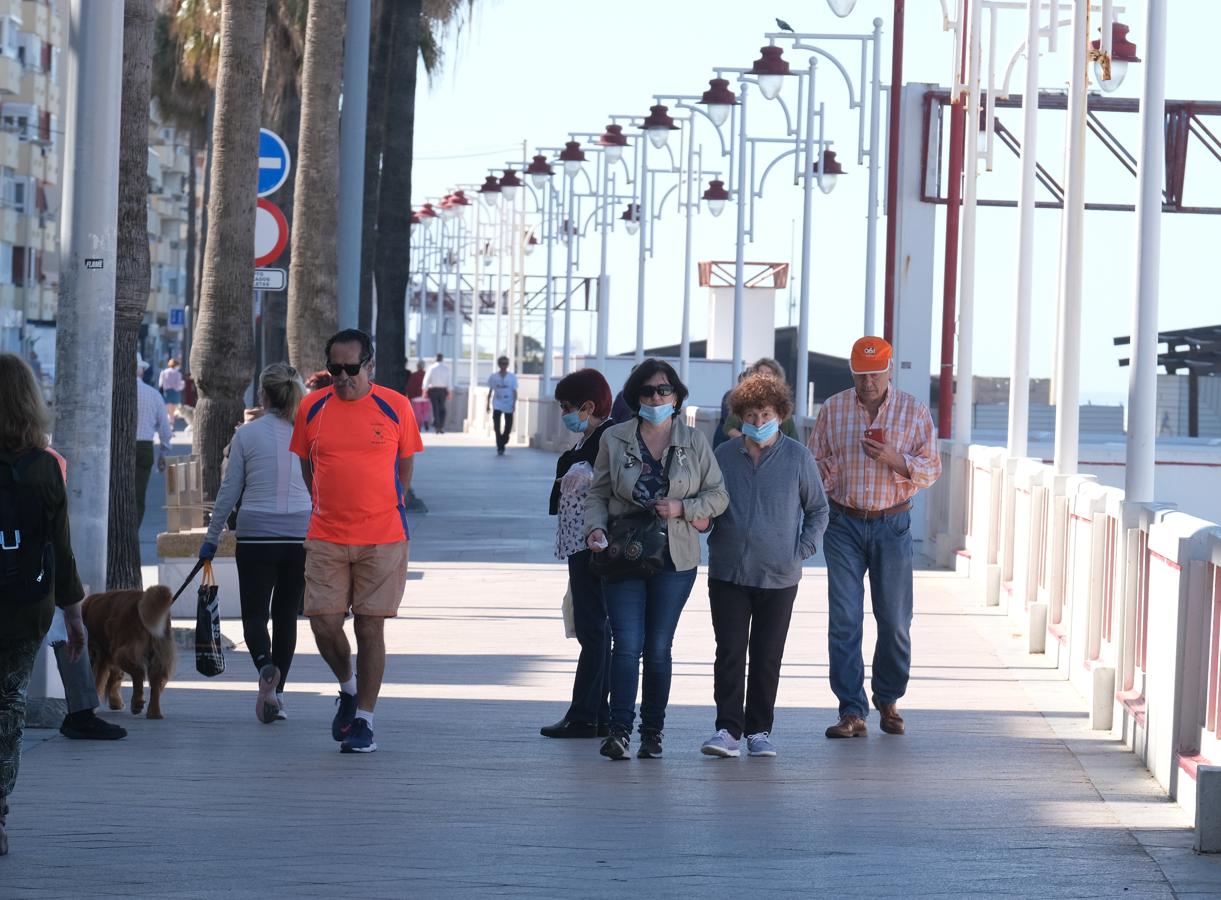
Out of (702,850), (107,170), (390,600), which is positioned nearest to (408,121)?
(107,170)

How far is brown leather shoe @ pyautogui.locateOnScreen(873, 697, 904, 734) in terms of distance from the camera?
10.8m

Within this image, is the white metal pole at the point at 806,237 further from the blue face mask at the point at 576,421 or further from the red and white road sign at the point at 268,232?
the blue face mask at the point at 576,421

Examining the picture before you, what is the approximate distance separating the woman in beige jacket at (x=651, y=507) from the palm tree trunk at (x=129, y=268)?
13.4ft

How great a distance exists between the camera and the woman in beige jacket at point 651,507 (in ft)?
31.3

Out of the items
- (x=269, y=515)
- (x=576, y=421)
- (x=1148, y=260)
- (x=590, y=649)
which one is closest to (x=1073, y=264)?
(x=1148, y=260)

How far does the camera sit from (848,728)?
10625 millimetres

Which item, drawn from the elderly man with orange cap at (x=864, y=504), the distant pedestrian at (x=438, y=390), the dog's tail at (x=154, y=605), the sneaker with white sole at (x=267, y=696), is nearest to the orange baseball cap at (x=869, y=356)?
the elderly man with orange cap at (x=864, y=504)

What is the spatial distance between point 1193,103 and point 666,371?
1118 inches

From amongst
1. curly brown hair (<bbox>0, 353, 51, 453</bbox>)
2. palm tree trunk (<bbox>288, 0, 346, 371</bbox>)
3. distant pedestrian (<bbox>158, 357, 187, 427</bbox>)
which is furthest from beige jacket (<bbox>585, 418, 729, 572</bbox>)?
distant pedestrian (<bbox>158, 357, 187, 427</bbox>)

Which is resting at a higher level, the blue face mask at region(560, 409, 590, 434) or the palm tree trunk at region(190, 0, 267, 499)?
the palm tree trunk at region(190, 0, 267, 499)

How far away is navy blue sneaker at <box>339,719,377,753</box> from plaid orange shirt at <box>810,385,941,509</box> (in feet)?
7.73

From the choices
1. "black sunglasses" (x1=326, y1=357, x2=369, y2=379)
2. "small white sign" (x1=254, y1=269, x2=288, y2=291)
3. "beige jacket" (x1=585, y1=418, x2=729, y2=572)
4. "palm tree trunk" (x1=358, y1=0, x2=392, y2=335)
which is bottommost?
"beige jacket" (x1=585, y1=418, x2=729, y2=572)

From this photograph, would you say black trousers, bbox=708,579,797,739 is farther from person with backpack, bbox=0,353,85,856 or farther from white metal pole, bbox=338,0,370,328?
white metal pole, bbox=338,0,370,328

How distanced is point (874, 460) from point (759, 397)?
101 cm
